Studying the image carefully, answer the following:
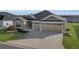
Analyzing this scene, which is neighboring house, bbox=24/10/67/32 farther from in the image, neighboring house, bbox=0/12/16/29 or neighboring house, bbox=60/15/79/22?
neighboring house, bbox=0/12/16/29

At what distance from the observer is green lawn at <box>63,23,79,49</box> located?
237 cm

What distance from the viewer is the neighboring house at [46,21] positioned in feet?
7.88

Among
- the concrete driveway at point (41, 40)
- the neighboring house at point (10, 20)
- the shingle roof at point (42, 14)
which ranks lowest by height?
the concrete driveway at point (41, 40)

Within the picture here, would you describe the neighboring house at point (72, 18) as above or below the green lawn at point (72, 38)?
above

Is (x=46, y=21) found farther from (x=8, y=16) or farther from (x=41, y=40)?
(x=8, y=16)

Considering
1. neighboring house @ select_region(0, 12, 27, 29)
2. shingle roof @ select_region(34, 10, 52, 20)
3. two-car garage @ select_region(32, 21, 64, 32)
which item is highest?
shingle roof @ select_region(34, 10, 52, 20)

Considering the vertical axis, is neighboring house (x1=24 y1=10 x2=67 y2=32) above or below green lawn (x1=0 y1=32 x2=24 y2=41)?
above

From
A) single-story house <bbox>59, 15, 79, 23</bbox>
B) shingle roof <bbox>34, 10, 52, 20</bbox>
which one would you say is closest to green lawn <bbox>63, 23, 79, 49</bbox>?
single-story house <bbox>59, 15, 79, 23</bbox>

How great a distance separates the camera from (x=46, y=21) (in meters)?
2.43

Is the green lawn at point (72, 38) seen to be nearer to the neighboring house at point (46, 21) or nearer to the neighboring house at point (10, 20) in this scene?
the neighboring house at point (46, 21)

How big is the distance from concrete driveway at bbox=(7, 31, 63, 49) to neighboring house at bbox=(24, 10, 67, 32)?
0.05 m

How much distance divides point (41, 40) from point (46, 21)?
0.19m

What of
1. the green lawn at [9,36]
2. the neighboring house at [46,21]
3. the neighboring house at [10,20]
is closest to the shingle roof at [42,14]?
the neighboring house at [46,21]

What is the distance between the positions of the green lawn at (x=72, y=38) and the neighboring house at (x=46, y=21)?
0.07 meters
